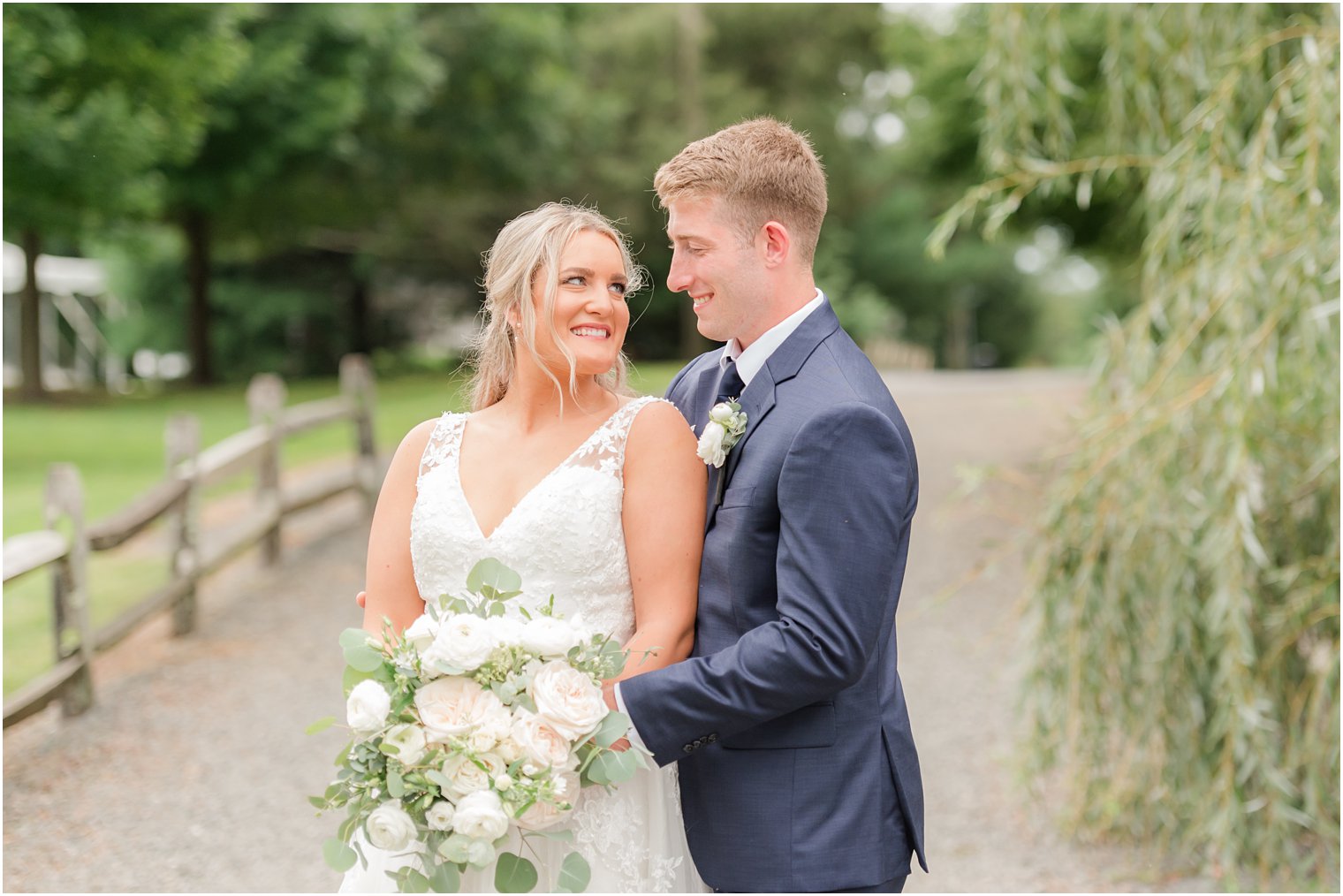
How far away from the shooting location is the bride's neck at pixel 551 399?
8.38ft

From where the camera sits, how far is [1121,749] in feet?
16.0

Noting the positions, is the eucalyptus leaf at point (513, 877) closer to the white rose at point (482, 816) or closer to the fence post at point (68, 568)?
the white rose at point (482, 816)

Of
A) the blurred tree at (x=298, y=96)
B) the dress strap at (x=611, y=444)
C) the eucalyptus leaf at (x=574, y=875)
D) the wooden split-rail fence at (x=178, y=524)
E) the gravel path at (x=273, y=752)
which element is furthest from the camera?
the blurred tree at (x=298, y=96)

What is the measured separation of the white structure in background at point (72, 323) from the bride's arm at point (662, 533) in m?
29.6

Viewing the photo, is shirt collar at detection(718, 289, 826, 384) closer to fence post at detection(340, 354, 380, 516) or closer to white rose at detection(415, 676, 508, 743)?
white rose at detection(415, 676, 508, 743)

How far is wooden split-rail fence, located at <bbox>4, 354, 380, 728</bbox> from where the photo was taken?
6.26m

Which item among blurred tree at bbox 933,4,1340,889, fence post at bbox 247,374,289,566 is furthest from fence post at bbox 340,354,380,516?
blurred tree at bbox 933,4,1340,889

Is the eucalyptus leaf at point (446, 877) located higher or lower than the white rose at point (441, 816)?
lower

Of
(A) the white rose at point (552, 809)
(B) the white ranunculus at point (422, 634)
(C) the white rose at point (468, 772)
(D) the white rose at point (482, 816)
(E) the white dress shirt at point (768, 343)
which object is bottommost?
(A) the white rose at point (552, 809)

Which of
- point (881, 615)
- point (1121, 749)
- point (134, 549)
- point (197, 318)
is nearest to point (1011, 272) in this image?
point (197, 318)

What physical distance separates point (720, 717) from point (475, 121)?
21017 mm

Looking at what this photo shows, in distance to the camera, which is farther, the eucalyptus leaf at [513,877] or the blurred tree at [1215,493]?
the blurred tree at [1215,493]

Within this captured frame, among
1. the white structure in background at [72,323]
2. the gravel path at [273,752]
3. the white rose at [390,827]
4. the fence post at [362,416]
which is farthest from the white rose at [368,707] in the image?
the white structure in background at [72,323]

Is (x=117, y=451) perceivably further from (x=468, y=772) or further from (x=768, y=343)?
(x=468, y=772)
